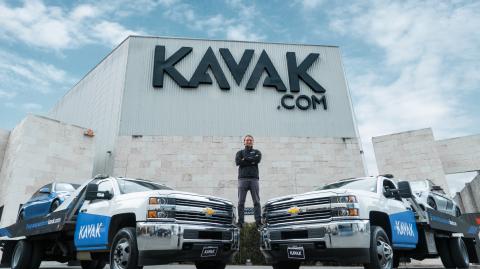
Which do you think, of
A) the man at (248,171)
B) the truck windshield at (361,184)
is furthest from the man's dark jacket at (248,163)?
the truck windshield at (361,184)

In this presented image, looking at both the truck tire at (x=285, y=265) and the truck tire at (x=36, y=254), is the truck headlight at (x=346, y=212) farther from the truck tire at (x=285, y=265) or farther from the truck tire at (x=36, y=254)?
the truck tire at (x=36, y=254)

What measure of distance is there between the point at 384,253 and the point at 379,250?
0.12 meters

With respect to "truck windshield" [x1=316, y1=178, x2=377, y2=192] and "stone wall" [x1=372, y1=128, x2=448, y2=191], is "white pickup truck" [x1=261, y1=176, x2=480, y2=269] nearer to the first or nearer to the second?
"truck windshield" [x1=316, y1=178, x2=377, y2=192]

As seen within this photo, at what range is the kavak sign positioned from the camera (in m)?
19.1

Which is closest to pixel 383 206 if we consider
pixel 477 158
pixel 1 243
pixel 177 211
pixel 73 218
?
pixel 177 211

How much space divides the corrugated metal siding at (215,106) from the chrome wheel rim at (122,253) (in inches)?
499

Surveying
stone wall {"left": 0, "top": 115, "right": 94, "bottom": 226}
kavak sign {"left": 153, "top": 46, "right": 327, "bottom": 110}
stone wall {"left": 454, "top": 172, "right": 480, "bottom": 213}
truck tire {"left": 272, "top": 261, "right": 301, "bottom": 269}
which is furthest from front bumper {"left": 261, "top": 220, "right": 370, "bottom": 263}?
stone wall {"left": 454, "top": 172, "right": 480, "bottom": 213}

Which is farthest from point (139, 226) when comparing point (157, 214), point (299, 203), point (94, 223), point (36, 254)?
point (36, 254)

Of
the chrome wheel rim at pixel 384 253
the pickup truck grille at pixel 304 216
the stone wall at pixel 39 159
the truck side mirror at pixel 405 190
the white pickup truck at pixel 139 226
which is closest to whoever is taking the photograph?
the white pickup truck at pixel 139 226

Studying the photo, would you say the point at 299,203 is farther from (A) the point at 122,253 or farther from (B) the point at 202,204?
(A) the point at 122,253

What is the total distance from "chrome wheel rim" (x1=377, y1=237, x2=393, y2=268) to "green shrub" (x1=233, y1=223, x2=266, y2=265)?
6.94 m

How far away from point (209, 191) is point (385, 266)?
1234 cm

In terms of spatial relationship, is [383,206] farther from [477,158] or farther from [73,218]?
[477,158]

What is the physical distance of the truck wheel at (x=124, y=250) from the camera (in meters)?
5.29
